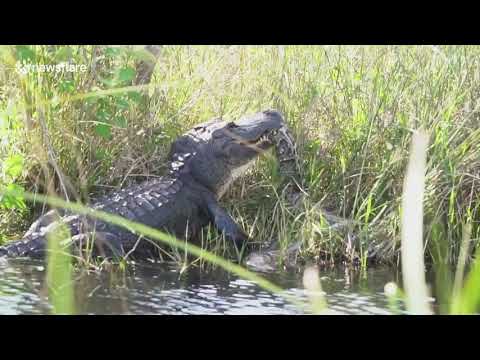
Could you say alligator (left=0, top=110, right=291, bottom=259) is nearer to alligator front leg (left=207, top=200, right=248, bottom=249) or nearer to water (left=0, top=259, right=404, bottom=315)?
alligator front leg (left=207, top=200, right=248, bottom=249)

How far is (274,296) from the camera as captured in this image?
4.67 metres

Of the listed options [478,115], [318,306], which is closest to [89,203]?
[478,115]

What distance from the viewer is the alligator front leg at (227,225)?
5.86 meters

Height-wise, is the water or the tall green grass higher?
the tall green grass

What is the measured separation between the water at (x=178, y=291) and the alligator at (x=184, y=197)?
0.30m

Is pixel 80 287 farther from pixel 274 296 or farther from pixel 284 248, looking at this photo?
pixel 284 248

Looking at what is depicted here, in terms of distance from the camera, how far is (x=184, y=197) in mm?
6297

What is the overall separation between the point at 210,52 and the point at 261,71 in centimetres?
82

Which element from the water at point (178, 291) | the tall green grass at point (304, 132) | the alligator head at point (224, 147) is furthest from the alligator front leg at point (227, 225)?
the water at point (178, 291)

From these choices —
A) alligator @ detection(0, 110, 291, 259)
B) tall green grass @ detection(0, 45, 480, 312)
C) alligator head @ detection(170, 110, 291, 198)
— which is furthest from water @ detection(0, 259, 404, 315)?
alligator head @ detection(170, 110, 291, 198)

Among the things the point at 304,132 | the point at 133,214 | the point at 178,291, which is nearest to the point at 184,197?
the point at 133,214

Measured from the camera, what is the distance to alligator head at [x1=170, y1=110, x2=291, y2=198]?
253 inches

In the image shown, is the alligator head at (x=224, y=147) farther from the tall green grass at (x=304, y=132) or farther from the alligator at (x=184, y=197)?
the tall green grass at (x=304, y=132)

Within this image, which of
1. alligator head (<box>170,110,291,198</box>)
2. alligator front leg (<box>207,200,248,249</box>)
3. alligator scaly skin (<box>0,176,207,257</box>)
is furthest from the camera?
alligator head (<box>170,110,291,198</box>)
